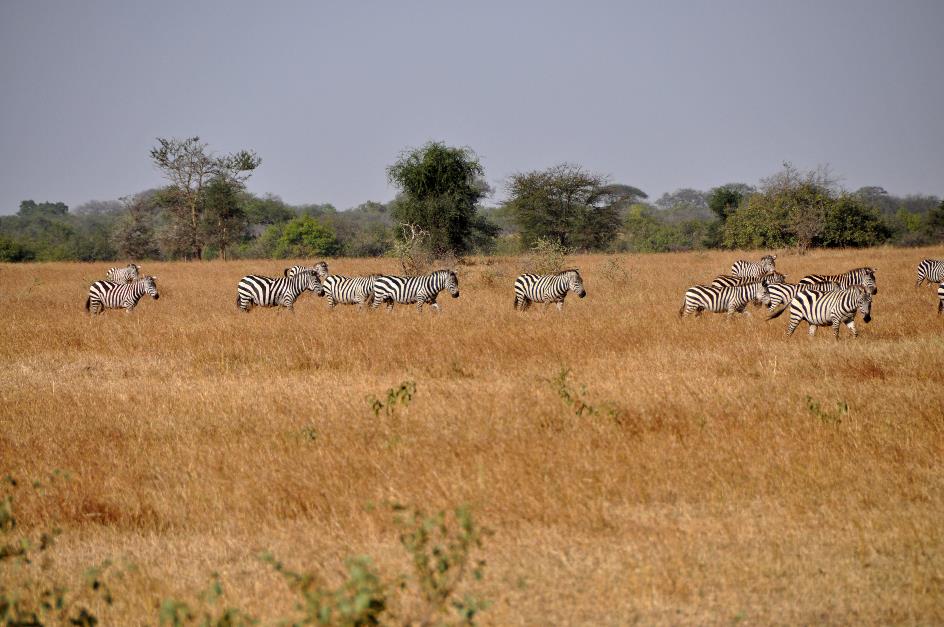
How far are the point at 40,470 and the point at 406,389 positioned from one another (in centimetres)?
364

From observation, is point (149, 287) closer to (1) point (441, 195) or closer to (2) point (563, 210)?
(1) point (441, 195)

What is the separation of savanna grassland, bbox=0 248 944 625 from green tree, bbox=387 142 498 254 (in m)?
26.1

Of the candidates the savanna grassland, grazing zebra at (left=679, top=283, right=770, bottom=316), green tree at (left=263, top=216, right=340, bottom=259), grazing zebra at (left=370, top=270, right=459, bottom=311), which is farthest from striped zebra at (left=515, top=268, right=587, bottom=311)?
green tree at (left=263, top=216, right=340, bottom=259)

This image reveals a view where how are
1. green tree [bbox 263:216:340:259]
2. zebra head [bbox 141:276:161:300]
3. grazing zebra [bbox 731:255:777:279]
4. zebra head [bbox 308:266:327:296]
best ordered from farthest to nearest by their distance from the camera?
1. green tree [bbox 263:216:340:259]
2. grazing zebra [bbox 731:255:777:279]
3. zebra head [bbox 308:266:327:296]
4. zebra head [bbox 141:276:161:300]

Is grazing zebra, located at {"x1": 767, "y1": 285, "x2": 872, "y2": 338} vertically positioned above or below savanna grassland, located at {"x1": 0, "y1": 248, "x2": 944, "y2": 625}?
above

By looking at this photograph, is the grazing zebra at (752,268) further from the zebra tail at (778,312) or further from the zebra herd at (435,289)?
the zebra tail at (778,312)

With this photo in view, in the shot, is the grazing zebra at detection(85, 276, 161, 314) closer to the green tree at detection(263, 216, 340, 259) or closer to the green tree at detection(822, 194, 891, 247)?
the green tree at detection(822, 194, 891, 247)

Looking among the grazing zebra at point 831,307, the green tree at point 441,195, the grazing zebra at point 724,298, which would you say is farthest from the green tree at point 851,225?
the grazing zebra at point 831,307

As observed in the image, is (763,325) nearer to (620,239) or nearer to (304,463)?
(304,463)

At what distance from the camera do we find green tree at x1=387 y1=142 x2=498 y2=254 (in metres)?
40.2

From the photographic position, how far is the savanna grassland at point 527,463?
5.29 metres

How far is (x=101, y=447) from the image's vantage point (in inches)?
321

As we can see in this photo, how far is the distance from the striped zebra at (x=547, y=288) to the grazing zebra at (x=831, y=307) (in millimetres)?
5542

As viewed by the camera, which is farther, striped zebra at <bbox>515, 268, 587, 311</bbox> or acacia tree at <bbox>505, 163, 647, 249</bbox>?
acacia tree at <bbox>505, 163, 647, 249</bbox>
